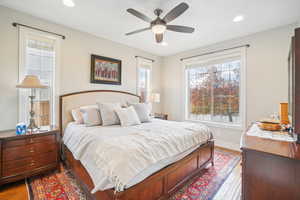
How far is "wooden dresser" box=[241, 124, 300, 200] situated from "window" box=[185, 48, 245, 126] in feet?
8.40

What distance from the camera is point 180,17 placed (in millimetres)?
2594

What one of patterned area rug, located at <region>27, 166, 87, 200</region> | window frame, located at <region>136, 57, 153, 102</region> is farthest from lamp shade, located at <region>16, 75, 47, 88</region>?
window frame, located at <region>136, 57, 153, 102</region>

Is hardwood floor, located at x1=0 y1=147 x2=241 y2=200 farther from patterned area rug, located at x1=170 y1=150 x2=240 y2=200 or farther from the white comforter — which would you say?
the white comforter

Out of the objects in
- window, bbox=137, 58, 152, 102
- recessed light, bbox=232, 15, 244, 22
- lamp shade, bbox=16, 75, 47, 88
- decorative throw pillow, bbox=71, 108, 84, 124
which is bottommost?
decorative throw pillow, bbox=71, 108, 84, 124

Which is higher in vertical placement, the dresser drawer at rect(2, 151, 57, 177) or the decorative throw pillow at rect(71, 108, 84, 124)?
the decorative throw pillow at rect(71, 108, 84, 124)

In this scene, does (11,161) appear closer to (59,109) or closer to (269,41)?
(59,109)

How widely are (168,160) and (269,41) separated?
3415 millimetres

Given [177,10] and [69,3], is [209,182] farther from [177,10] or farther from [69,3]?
[69,3]

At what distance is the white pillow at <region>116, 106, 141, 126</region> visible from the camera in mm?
2607

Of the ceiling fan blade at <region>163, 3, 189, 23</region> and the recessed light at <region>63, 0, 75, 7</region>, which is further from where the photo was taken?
the recessed light at <region>63, 0, 75, 7</region>

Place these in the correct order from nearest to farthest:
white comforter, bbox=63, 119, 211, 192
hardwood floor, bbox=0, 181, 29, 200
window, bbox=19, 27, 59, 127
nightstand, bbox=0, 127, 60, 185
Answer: white comforter, bbox=63, 119, 211, 192, hardwood floor, bbox=0, 181, 29, 200, nightstand, bbox=0, 127, 60, 185, window, bbox=19, 27, 59, 127

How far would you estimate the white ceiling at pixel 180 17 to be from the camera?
221cm

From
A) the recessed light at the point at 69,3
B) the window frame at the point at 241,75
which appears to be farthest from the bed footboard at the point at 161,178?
the recessed light at the point at 69,3

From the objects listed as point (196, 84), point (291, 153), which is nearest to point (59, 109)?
point (291, 153)
